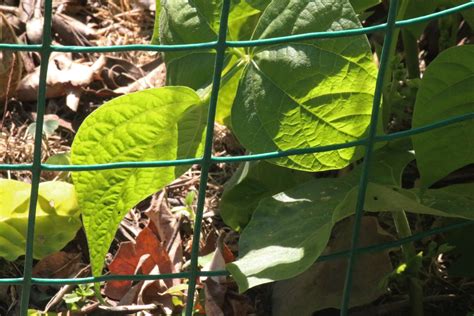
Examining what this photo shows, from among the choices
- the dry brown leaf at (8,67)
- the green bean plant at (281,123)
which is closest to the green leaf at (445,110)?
the green bean plant at (281,123)

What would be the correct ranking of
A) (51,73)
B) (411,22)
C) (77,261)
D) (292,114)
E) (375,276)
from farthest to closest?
(51,73) → (77,261) → (375,276) → (292,114) → (411,22)

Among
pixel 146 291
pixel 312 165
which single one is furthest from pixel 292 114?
pixel 146 291

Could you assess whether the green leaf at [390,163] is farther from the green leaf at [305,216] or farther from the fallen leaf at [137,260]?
the fallen leaf at [137,260]

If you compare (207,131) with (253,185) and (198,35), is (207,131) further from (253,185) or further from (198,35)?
(253,185)

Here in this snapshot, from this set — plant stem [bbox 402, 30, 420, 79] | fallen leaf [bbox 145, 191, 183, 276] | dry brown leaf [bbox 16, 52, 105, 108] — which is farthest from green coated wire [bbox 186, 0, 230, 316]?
dry brown leaf [bbox 16, 52, 105, 108]

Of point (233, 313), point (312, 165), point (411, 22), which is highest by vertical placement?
point (411, 22)

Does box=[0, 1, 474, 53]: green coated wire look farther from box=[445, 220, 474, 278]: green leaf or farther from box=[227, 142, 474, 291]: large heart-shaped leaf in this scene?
box=[445, 220, 474, 278]: green leaf

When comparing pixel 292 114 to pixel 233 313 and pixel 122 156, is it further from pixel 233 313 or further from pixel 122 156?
pixel 233 313
